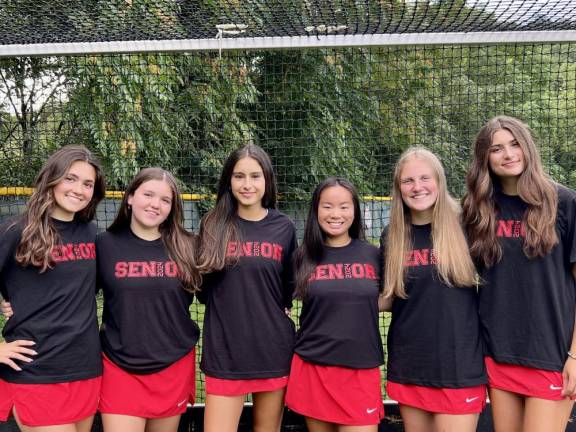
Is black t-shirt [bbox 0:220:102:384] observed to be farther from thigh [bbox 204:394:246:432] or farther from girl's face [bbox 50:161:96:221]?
thigh [bbox 204:394:246:432]

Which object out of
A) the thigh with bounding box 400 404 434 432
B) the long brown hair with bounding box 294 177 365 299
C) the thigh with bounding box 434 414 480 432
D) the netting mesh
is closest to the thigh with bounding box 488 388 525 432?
the thigh with bounding box 434 414 480 432

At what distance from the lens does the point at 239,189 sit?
240cm

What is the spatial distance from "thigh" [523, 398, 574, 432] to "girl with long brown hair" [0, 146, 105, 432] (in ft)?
5.81

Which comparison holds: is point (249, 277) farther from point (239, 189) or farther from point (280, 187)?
point (280, 187)

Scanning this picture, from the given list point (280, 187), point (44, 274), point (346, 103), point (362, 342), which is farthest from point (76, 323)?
point (346, 103)

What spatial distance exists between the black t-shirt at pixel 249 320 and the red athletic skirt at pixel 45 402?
524mm

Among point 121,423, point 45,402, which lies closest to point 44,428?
point 45,402

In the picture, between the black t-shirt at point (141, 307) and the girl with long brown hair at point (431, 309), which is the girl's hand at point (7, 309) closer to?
the black t-shirt at point (141, 307)

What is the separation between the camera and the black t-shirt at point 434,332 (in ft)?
7.14

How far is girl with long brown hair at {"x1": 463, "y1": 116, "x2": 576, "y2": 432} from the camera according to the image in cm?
212

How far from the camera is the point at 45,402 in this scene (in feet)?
6.98

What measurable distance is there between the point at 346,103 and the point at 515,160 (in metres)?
4.29

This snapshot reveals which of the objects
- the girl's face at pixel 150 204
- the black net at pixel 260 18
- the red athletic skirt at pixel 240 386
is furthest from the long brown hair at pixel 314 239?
the black net at pixel 260 18

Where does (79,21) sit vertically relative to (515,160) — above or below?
above
